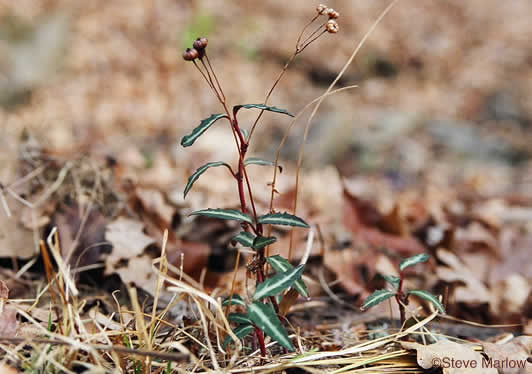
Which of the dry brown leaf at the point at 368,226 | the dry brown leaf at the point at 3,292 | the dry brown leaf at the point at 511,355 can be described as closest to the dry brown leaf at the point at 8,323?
the dry brown leaf at the point at 3,292

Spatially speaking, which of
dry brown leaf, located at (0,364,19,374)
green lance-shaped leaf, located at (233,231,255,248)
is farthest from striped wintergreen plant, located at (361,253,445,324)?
dry brown leaf, located at (0,364,19,374)

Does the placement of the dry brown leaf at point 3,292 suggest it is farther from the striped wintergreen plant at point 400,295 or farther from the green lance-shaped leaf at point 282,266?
the striped wintergreen plant at point 400,295

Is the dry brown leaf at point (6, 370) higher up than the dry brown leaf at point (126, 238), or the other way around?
the dry brown leaf at point (126, 238)

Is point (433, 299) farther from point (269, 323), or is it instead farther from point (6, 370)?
point (6, 370)

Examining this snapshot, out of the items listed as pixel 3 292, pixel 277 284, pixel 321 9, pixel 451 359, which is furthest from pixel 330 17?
pixel 3 292

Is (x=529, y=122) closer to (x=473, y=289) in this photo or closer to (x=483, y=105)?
(x=483, y=105)

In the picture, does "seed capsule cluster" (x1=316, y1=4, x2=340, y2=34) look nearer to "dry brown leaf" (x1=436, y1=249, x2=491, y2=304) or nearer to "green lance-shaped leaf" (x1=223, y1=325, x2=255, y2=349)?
"green lance-shaped leaf" (x1=223, y1=325, x2=255, y2=349)
